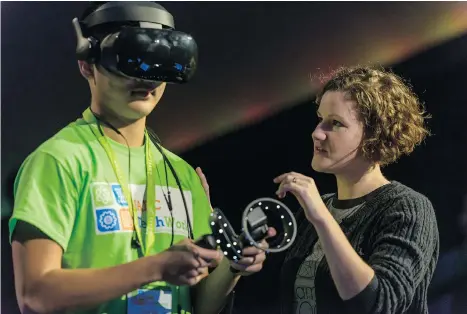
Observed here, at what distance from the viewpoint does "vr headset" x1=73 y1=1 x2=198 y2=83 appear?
1392 millimetres

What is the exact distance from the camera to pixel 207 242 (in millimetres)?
1213

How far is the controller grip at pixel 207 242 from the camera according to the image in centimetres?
121

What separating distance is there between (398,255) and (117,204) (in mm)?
669

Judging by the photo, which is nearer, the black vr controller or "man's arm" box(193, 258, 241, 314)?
the black vr controller

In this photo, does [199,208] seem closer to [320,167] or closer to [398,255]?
[320,167]

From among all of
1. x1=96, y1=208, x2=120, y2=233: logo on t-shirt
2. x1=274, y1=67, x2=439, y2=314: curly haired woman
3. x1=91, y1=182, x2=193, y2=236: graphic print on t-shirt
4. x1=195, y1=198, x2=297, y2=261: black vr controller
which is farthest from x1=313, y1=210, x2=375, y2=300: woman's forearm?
x1=96, y1=208, x2=120, y2=233: logo on t-shirt

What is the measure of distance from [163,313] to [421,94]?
3.19 ft

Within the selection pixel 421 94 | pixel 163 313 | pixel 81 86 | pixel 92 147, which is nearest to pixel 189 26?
pixel 81 86

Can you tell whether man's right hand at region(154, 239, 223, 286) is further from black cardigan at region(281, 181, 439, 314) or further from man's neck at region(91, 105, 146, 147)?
black cardigan at region(281, 181, 439, 314)

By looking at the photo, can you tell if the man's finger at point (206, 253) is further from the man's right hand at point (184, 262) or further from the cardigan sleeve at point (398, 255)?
the cardigan sleeve at point (398, 255)

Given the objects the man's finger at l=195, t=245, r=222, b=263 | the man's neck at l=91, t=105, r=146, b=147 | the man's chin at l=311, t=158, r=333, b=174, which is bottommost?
the man's finger at l=195, t=245, r=222, b=263

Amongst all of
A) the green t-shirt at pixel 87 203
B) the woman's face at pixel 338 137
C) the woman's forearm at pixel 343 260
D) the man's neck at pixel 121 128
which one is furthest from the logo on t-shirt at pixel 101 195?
the woman's face at pixel 338 137

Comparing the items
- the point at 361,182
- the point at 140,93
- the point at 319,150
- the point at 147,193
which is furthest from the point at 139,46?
the point at 361,182

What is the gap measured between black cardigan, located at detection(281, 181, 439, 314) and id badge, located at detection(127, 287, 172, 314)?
1.26 feet
